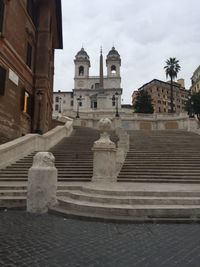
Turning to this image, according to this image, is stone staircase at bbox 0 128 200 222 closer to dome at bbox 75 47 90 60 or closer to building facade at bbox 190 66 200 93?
building facade at bbox 190 66 200 93

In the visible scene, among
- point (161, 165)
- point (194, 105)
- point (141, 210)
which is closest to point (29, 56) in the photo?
point (161, 165)

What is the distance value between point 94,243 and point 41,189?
3.16 m

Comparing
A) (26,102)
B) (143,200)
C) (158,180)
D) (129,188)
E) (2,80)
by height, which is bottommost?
(143,200)

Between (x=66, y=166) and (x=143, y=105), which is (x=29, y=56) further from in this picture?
(x=143, y=105)

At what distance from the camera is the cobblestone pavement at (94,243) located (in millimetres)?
4555

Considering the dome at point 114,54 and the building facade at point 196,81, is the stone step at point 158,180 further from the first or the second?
the dome at point 114,54

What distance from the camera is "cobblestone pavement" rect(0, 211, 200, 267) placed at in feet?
14.9

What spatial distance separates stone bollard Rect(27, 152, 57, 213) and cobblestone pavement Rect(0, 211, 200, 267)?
2.36 ft

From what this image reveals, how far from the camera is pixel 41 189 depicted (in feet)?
26.8

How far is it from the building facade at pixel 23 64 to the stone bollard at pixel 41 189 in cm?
965

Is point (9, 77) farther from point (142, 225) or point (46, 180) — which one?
point (142, 225)

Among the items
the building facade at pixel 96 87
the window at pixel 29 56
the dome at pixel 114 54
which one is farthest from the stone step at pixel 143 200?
the dome at pixel 114 54

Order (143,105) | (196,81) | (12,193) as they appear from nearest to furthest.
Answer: (12,193) < (143,105) < (196,81)

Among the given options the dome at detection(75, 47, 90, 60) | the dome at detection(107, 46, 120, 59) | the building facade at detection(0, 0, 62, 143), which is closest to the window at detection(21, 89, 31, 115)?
Answer: the building facade at detection(0, 0, 62, 143)
